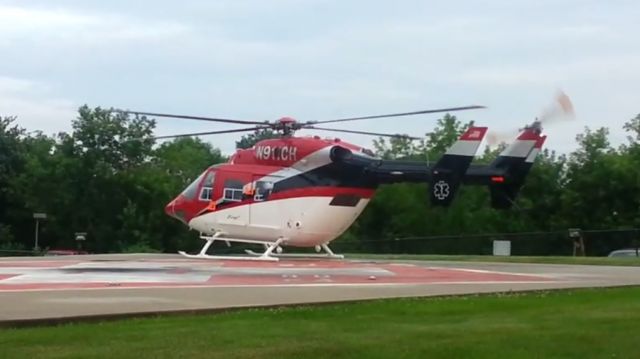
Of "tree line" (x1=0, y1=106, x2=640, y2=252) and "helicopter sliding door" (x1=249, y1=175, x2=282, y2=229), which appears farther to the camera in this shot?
"tree line" (x1=0, y1=106, x2=640, y2=252)

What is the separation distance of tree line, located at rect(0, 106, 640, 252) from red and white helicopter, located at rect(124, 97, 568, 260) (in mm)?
21433

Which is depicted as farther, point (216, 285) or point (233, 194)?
point (233, 194)

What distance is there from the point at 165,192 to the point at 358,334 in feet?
177

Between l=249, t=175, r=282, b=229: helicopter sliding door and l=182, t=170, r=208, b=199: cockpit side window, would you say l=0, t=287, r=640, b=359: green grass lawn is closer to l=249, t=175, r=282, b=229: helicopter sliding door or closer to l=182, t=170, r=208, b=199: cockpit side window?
l=249, t=175, r=282, b=229: helicopter sliding door

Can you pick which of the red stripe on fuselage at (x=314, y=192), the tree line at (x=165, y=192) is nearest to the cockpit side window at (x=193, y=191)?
the red stripe on fuselage at (x=314, y=192)

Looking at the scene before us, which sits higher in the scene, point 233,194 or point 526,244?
point 233,194

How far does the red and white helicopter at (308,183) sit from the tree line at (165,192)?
2143 cm

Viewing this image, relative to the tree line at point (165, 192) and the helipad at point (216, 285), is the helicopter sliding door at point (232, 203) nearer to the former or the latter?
the helipad at point (216, 285)

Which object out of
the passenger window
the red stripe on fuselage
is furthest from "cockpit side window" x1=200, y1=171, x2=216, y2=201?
the red stripe on fuselage

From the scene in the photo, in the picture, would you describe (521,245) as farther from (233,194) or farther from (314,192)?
(233,194)

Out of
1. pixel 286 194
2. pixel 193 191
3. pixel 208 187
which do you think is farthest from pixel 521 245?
pixel 193 191

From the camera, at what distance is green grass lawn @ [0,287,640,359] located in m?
9.30

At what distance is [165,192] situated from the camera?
63.4 meters

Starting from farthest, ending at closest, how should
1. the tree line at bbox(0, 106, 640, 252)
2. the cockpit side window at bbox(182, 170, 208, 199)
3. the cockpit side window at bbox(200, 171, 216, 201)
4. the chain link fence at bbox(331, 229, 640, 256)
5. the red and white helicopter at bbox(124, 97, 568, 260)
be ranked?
the tree line at bbox(0, 106, 640, 252) → the chain link fence at bbox(331, 229, 640, 256) → the cockpit side window at bbox(182, 170, 208, 199) → the cockpit side window at bbox(200, 171, 216, 201) → the red and white helicopter at bbox(124, 97, 568, 260)
